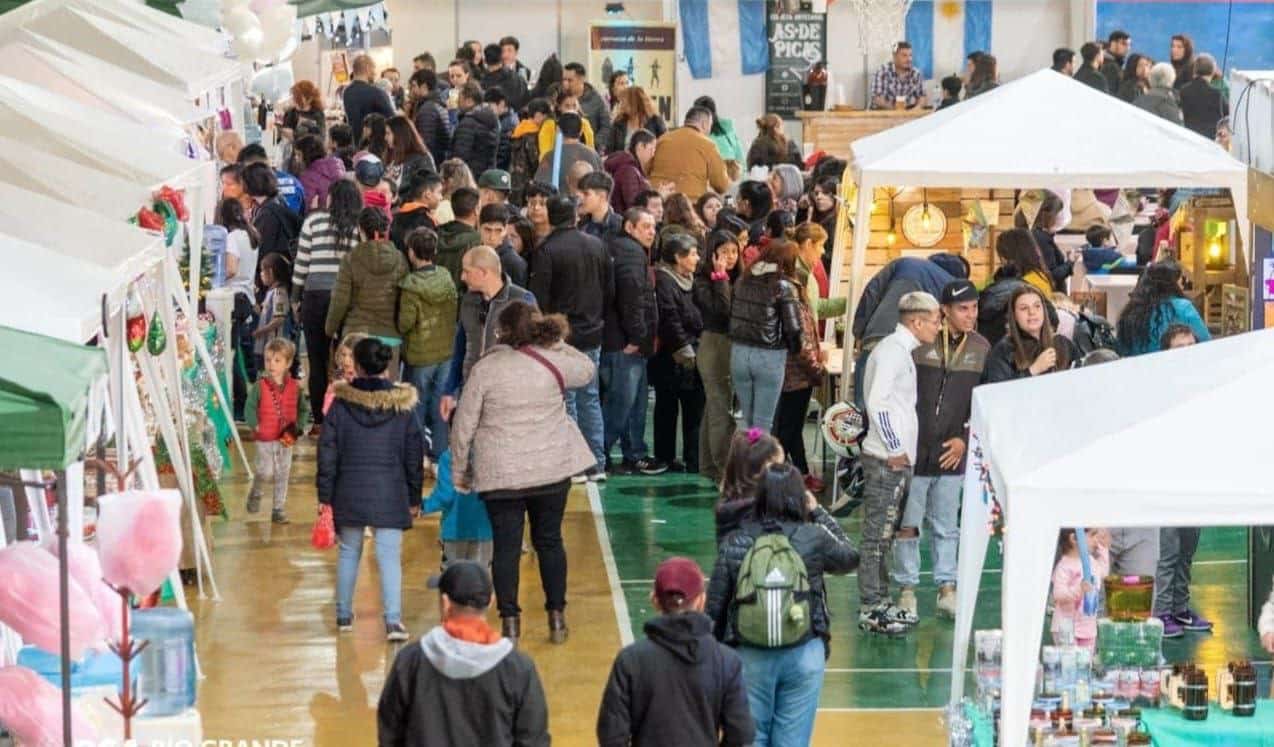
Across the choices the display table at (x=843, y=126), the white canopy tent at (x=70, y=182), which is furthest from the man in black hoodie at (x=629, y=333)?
the display table at (x=843, y=126)

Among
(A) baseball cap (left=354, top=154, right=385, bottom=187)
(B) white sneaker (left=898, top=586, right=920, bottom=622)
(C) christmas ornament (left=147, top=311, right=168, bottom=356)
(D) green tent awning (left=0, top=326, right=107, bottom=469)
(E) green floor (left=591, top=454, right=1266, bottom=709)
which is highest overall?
(A) baseball cap (left=354, top=154, right=385, bottom=187)

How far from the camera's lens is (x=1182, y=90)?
21.3 m

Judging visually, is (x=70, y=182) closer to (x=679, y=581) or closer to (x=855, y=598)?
(x=679, y=581)

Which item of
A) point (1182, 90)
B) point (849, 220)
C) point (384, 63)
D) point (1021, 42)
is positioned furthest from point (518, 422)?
point (1021, 42)

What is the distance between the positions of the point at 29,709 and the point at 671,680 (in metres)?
1.76

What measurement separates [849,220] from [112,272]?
731 cm

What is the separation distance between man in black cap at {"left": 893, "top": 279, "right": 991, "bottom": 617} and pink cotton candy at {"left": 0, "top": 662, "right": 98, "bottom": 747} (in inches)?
186

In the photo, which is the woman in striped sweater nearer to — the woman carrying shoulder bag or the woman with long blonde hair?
the woman carrying shoulder bag

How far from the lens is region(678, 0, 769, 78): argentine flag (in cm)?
2588

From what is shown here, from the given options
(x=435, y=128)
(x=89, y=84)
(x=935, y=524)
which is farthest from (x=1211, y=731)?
(x=435, y=128)

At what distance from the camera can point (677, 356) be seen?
13523 millimetres

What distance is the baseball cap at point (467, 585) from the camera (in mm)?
6469

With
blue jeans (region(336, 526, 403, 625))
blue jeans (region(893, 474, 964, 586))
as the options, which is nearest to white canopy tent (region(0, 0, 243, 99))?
blue jeans (region(336, 526, 403, 625))

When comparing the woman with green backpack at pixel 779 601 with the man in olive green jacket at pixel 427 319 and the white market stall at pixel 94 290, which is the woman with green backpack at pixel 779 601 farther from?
the man in olive green jacket at pixel 427 319
